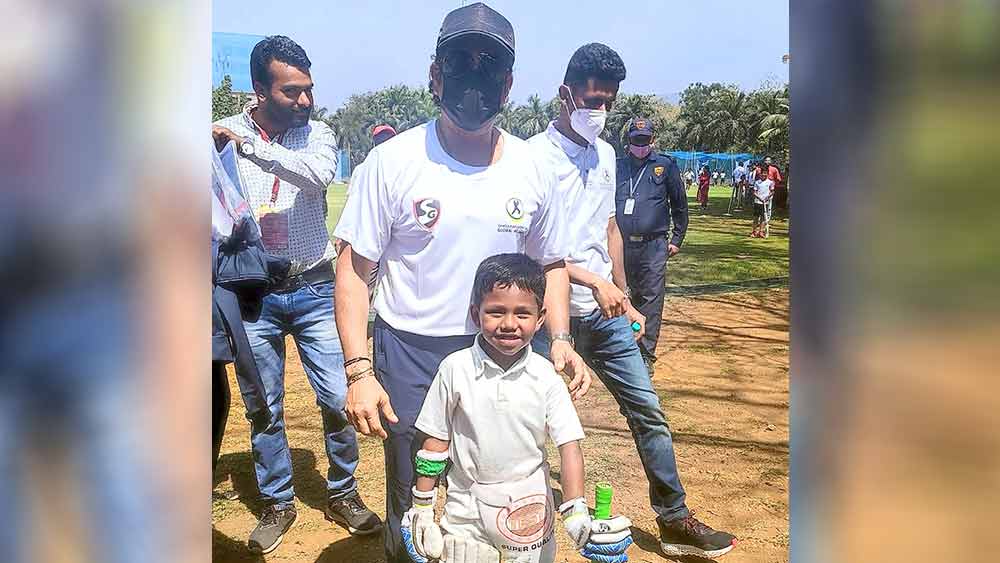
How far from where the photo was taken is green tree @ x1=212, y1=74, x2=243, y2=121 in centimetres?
260

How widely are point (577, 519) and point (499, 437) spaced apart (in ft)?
1.05

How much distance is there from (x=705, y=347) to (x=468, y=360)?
0.87m

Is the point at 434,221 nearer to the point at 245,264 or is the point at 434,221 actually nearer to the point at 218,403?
the point at 245,264

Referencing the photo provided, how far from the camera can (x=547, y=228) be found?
2.58 metres

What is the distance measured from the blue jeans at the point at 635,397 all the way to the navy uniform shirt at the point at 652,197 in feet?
0.98

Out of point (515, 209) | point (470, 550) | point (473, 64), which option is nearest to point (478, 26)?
point (473, 64)

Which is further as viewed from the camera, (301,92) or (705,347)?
(705,347)

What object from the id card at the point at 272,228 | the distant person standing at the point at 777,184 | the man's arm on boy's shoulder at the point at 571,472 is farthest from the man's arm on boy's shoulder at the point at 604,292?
the id card at the point at 272,228

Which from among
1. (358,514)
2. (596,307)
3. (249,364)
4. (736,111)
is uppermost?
(736,111)

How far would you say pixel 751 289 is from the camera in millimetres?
2986
